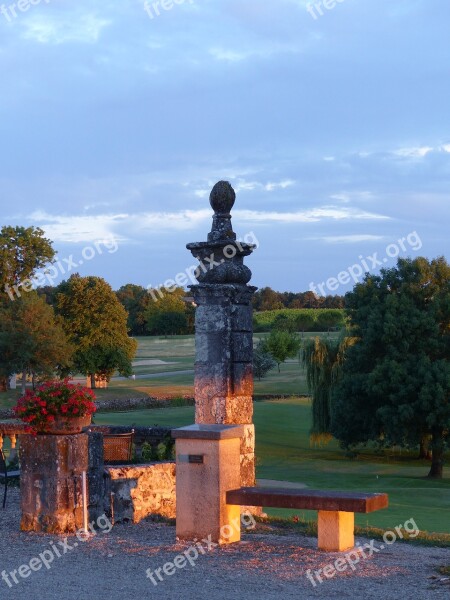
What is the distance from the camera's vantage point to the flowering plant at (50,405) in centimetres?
996

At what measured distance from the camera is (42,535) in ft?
32.1

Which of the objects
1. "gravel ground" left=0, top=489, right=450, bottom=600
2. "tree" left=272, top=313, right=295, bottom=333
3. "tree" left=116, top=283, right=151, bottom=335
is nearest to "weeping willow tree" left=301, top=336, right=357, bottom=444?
"gravel ground" left=0, top=489, right=450, bottom=600

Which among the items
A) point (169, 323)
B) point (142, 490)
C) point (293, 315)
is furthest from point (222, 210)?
point (169, 323)

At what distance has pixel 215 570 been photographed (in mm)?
7973

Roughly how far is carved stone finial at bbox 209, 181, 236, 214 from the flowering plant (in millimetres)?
2948

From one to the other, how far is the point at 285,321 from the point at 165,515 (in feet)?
210

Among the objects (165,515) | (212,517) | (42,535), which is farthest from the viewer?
(165,515)

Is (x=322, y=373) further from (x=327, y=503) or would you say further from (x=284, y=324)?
(x=284, y=324)

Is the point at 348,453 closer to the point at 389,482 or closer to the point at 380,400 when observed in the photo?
the point at 380,400

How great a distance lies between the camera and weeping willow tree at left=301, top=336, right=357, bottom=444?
34156mm

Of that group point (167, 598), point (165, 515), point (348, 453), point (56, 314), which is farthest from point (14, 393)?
point (167, 598)

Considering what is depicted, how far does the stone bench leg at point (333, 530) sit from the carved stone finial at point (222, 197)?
14.2ft

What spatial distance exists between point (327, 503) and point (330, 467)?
2106 centimetres

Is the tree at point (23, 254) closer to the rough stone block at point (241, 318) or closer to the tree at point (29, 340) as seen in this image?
the tree at point (29, 340)
